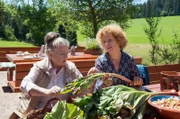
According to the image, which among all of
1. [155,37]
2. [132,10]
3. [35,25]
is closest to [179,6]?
[35,25]

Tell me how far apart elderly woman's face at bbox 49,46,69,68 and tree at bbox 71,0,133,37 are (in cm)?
832

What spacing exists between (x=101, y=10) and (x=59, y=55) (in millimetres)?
8567

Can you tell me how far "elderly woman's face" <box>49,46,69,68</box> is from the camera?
2316 mm

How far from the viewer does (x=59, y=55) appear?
2311mm

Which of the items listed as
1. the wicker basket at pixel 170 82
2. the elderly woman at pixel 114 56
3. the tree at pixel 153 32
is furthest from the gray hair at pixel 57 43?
the tree at pixel 153 32

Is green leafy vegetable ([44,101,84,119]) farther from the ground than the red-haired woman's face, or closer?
closer

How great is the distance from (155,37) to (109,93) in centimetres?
733

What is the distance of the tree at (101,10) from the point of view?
10.6 m

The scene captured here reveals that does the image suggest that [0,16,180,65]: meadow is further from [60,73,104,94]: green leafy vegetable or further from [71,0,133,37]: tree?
[60,73,104,94]: green leafy vegetable

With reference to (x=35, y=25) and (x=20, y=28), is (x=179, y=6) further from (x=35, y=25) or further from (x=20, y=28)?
(x=35, y=25)

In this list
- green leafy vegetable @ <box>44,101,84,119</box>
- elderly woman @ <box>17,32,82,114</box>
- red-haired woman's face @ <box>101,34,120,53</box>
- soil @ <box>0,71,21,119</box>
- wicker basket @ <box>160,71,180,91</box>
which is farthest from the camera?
soil @ <box>0,71,21,119</box>

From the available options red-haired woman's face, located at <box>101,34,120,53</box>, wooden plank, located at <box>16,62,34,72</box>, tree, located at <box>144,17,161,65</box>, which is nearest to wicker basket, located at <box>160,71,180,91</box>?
red-haired woman's face, located at <box>101,34,120,53</box>

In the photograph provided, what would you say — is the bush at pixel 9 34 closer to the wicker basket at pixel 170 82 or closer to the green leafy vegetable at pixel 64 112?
the wicker basket at pixel 170 82

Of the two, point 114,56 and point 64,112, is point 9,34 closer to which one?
point 114,56
